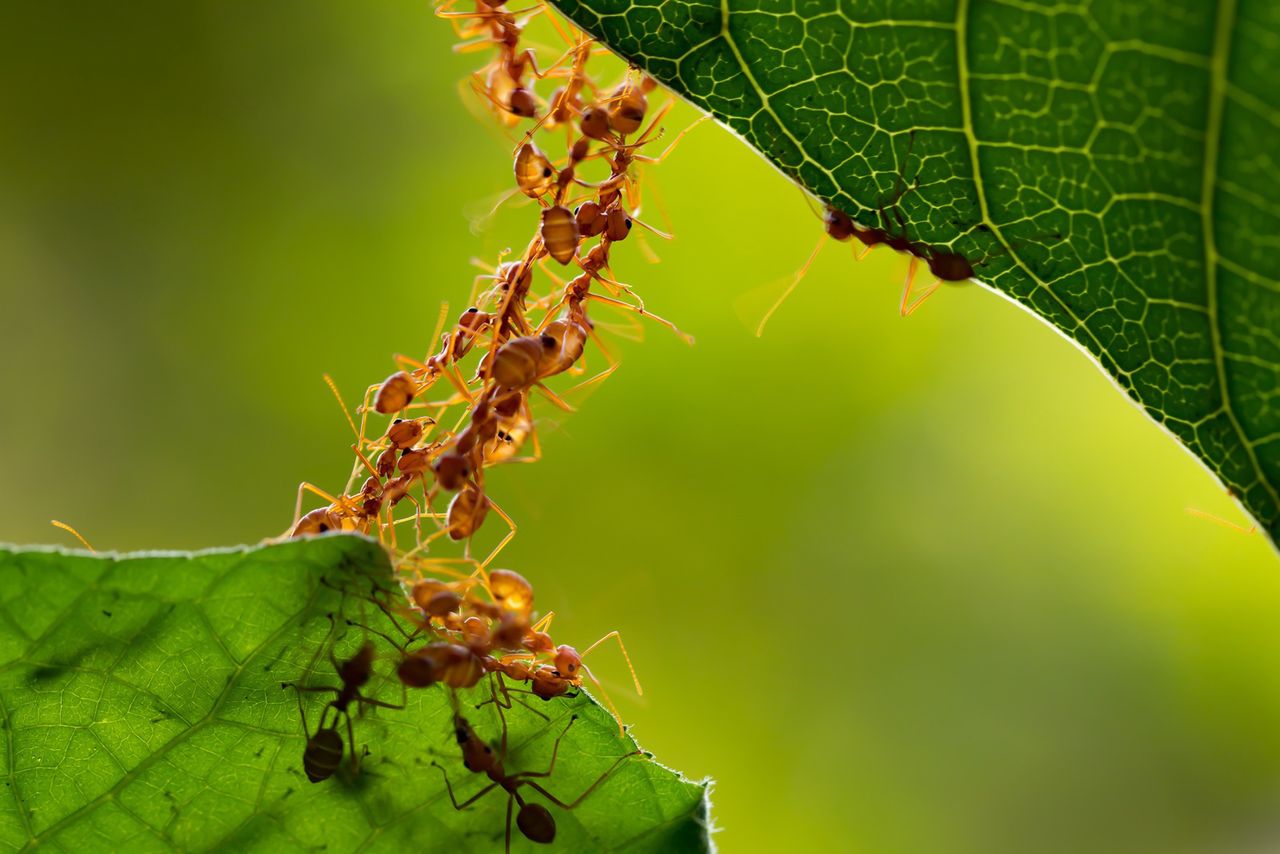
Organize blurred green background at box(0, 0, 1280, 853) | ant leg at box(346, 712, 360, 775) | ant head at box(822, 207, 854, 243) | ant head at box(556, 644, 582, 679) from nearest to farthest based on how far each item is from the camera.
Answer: ant leg at box(346, 712, 360, 775)
ant head at box(822, 207, 854, 243)
ant head at box(556, 644, 582, 679)
blurred green background at box(0, 0, 1280, 853)

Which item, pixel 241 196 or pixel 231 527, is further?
pixel 241 196

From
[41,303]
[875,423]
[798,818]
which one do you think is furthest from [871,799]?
[41,303]

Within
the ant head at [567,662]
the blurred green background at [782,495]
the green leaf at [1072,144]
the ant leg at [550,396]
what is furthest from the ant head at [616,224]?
the blurred green background at [782,495]

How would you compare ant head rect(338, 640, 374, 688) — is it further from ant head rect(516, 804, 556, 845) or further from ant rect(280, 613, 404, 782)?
ant head rect(516, 804, 556, 845)

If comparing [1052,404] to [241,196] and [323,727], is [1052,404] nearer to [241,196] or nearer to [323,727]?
[241,196]

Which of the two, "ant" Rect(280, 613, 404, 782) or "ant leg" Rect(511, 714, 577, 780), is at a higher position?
"ant" Rect(280, 613, 404, 782)

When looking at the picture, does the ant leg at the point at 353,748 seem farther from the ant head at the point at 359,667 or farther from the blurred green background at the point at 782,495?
the blurred green background at the point at 782,495

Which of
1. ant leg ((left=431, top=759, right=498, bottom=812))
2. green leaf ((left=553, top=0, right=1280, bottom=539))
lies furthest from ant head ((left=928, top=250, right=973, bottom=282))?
ant leg ((left=431, top=759, right=498, bottom=812))
